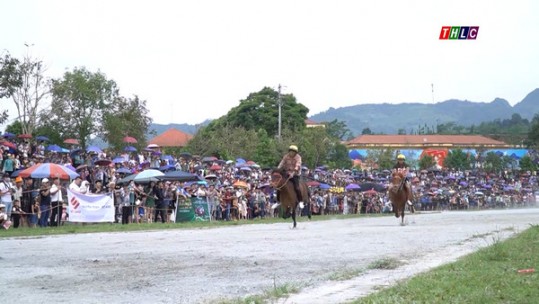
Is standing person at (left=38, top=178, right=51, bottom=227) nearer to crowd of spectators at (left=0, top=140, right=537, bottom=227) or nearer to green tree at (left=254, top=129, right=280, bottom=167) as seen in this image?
crowd of spectators at (left=0, top=140, right=537, bottom=227)

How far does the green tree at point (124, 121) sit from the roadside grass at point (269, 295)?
4836cm

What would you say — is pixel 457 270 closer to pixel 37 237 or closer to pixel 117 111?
pixel 37 237

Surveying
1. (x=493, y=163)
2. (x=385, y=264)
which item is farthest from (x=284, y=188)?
(x=493, y=163)

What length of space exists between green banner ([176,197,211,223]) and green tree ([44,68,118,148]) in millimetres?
25785

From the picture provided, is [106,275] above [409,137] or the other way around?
the other way around

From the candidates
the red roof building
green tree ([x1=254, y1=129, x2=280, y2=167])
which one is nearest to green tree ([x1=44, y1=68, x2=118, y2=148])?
green tree ([x1=254, y1=129, x2=280, y2=167])

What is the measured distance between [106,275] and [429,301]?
557 cm

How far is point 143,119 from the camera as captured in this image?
206 ft

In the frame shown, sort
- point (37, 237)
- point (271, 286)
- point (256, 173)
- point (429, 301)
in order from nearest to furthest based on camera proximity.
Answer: point (429, 301) < point (271, 286) < point (37, 237) < point (256, 173)

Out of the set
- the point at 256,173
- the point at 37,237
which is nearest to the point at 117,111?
the point at 256,173

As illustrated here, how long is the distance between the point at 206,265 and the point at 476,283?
503cm

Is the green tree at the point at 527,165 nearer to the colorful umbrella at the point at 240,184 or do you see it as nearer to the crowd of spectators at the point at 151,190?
the crowd of spectators at the point at 151,190

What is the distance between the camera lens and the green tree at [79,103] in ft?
188

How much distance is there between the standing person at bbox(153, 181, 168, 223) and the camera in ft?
108
